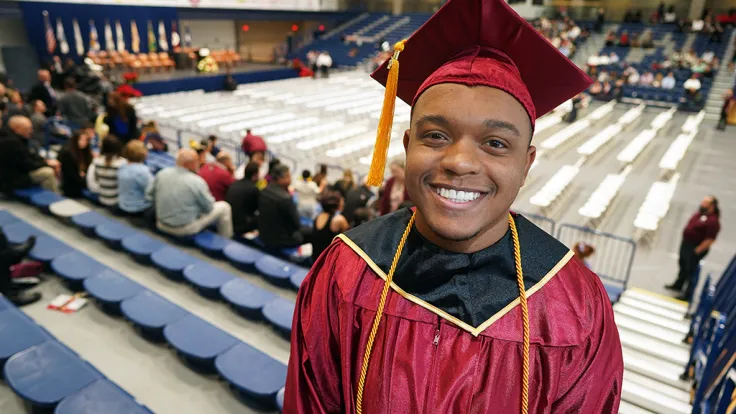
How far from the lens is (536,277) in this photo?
4.23 ft

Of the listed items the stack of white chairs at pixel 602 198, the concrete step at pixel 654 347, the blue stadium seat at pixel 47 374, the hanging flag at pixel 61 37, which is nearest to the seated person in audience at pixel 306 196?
the blue stadium seat at pixel 47 374

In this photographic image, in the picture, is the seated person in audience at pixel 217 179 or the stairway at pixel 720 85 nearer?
the seated person in audience at pixel 217 179

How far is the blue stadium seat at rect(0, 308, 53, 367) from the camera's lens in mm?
2873

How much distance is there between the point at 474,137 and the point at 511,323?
0.48 meters

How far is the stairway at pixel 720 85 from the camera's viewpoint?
57.1 feet

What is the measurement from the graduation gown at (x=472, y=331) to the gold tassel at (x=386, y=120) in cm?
22

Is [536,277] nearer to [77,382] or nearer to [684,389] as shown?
[77,382]

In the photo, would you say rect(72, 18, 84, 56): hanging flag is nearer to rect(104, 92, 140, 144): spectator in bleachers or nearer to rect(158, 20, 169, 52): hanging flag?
rect(158, 20, 169, 52): hanging flag

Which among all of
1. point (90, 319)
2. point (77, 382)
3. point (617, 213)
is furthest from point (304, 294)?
point (617, 213)

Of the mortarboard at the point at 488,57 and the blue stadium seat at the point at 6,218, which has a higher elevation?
the mortarboard at the point at 488,57

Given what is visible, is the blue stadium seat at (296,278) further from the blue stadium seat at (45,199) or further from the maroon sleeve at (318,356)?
the blue stadium seat at (45,199)

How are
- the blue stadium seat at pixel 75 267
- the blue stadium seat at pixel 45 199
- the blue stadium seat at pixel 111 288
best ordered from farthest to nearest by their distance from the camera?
the blue stadium seat at pixel 45 199 < the blue stadium seat at pixel 75 267 < the blue stadium seat at pixel 111 288

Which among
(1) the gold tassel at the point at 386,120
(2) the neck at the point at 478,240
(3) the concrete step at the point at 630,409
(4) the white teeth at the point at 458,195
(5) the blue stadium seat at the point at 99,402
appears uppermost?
(1) the gold tassel at the point at 386,120

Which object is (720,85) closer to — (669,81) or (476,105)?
(669,81)
